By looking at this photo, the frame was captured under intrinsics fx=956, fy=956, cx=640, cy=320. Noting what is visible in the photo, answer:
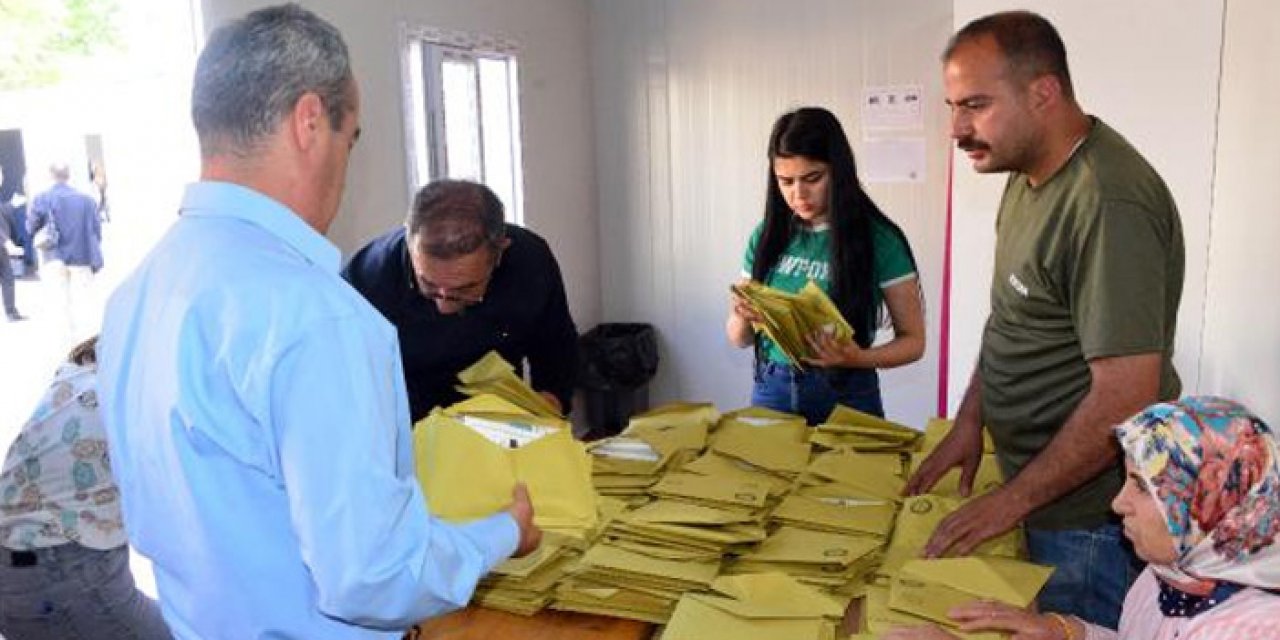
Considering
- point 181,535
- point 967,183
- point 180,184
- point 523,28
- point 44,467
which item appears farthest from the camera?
point 523,28

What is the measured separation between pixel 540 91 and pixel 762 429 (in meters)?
2.96

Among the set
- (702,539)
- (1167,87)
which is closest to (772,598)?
(702,539)

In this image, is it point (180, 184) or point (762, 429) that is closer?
point (762, 429)


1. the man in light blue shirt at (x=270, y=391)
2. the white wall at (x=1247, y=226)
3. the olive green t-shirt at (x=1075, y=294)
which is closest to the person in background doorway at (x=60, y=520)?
the man in light blue shirt at (x=270, y=391)

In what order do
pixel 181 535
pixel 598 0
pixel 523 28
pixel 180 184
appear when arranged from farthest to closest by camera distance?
pixel 598 0
pixel 523 28
pixel 180 184
pixel 181 535

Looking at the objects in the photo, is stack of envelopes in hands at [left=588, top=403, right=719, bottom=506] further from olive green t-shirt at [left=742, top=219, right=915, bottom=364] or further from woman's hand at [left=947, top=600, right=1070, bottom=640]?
woman's hand at [left=947, top=600, right=1070, bottom=640]

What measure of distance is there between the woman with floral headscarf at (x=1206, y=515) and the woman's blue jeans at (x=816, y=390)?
112 centimetres

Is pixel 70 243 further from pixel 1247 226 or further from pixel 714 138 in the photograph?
pixel 714 138

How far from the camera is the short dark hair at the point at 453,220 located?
72.5 inches

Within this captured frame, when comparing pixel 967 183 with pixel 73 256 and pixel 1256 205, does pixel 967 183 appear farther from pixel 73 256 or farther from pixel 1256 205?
pixel 73 256

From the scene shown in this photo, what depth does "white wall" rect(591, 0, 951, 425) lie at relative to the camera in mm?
4582

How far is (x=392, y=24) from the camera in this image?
345 centimetres

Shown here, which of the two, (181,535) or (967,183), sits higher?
(967,183)

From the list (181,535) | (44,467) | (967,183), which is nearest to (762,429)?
(181,535)
